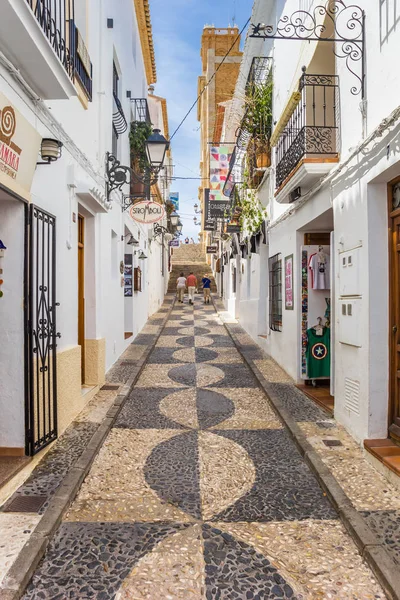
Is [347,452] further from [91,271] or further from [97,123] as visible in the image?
[97,123]

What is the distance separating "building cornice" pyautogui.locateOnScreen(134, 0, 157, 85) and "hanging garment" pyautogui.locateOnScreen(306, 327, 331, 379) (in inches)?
369

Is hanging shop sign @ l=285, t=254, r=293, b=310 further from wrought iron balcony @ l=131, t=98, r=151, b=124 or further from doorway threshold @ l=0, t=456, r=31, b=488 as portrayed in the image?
wrought iron balcony @ l=131, t=98, r=151, b=124

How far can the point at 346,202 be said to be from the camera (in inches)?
193

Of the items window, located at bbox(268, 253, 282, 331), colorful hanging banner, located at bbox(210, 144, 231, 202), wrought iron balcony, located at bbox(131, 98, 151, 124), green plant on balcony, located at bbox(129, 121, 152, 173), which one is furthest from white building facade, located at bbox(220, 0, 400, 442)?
colorful hanging banner, located at bbox(210, 144, 231, 202)

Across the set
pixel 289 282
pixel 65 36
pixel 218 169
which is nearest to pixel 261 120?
pixel 289 282

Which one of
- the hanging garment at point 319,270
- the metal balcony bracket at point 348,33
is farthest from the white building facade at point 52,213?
the hanging garment at point 319,270

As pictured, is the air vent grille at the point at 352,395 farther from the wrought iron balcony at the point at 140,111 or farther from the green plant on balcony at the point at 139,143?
the wrought iron balcony at the point at 140,111

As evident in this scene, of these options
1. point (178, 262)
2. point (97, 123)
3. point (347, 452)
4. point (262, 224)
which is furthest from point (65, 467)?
point (178, 262)

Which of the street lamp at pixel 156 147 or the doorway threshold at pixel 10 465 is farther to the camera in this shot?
the street lamp at pixel 156 147

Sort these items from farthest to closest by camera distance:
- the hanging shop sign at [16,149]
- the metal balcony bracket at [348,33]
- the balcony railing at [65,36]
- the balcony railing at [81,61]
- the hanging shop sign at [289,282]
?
1. the hanging shop sign at [289,282]
2. the balcony railing at [81,61]
3. the metal balcony bracket at [348,33]
4. the balcony railing at [65,36]
5. the hanging shop sign at [16,149]

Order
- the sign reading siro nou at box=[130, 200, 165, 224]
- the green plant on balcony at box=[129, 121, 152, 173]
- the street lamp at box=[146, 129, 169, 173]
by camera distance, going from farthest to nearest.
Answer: the green plant on balcony at box=[129, 121, 152, 173], the sign reading siro nou at box=[130, 200, 165, 224], the street lamp at box=[146, 129, 169, 173]

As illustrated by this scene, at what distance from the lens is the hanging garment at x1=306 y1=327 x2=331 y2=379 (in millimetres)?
6824

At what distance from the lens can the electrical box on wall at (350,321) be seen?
181 inches

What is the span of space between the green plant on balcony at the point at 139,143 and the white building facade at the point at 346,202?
3.88 meters
